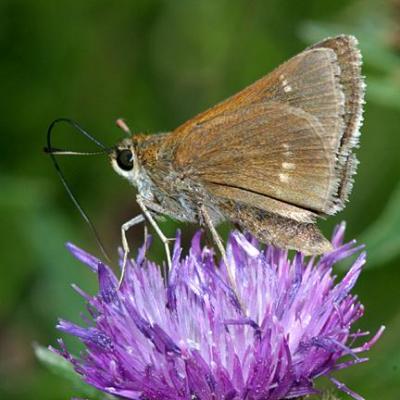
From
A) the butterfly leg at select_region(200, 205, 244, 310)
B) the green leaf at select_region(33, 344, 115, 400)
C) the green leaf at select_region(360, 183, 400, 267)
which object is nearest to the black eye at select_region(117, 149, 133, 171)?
the butterfly leg at select_region(200, 205, 244, 310)

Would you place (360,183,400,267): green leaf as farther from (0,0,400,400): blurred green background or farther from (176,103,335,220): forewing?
(0,0,400,400): blurred green background

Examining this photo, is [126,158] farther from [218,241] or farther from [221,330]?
[221,330]

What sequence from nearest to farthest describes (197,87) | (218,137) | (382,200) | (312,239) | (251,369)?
(251,369)
(312,239)
(218,137)
(382,200)
(197,87)

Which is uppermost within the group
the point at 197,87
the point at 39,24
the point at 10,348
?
the point at 39,24

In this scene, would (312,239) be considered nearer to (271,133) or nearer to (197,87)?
(271,133)

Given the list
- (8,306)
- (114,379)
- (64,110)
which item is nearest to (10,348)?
(8,306)
